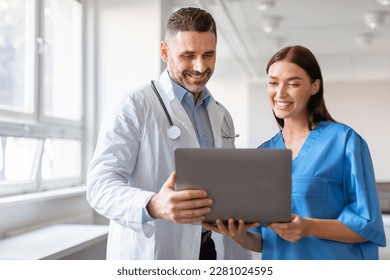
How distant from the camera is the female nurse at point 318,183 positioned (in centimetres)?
101

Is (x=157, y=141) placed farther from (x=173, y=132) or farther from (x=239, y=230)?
(x=239, y=230)

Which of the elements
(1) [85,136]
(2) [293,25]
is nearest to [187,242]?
(1) [85,136]

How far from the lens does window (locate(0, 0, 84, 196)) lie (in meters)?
2.27

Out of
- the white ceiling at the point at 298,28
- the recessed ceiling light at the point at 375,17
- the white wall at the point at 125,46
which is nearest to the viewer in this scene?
the white wall at the point at 125,46

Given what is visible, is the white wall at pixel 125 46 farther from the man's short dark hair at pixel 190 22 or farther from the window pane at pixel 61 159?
the man's short dark hair at pixel 190 22

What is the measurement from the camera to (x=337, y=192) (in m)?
1.05

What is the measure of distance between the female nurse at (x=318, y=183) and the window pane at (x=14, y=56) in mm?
1461

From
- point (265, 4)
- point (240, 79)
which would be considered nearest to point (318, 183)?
point (265, 4)

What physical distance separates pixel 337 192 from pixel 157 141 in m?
0.41

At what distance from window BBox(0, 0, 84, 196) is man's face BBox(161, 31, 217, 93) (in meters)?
1.14

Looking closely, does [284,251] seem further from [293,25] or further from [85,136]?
[293,25]

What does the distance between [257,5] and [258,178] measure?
3.33 meters

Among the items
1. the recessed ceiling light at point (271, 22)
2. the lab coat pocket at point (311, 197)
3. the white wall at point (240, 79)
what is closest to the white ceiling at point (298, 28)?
the recessed ceiling light at point (271, 22)

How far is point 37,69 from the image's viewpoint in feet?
8.06
